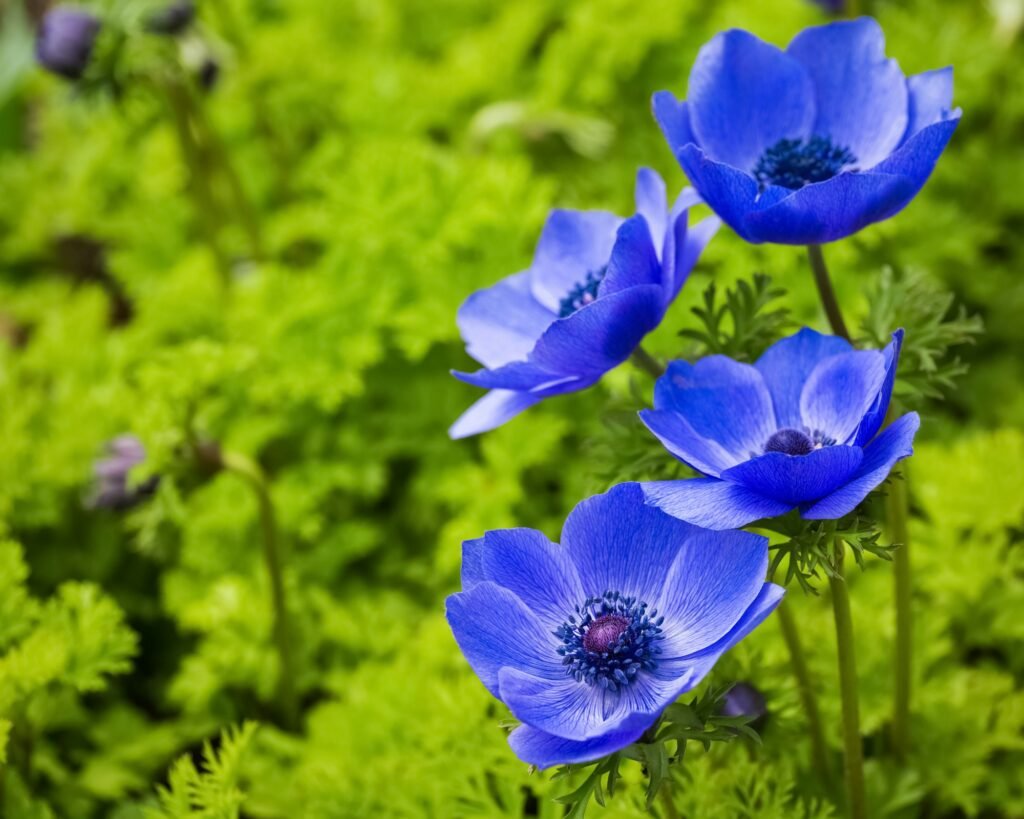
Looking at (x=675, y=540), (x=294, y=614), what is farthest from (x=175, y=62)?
(x=675, y=540)

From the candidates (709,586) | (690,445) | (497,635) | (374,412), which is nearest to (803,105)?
(690,445)

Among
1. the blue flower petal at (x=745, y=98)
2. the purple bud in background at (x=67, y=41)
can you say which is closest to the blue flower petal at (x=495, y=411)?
the blue flower petal at (x=745, y=98)

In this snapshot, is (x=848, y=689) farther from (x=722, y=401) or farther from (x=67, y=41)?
(x=67, y=41)

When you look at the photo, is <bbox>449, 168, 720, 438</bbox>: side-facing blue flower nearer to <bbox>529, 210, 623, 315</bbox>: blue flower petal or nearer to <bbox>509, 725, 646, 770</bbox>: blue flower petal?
<bbox>529, 210, 623, 315</bbox>: blue flower petal

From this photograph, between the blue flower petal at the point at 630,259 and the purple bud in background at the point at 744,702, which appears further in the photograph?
the purple bud in background at the point at 744,702

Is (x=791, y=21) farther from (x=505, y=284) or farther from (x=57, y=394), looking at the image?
(x=57, y=394)

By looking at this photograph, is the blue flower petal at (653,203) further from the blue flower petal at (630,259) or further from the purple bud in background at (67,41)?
the purple bud in background at (67,41)
